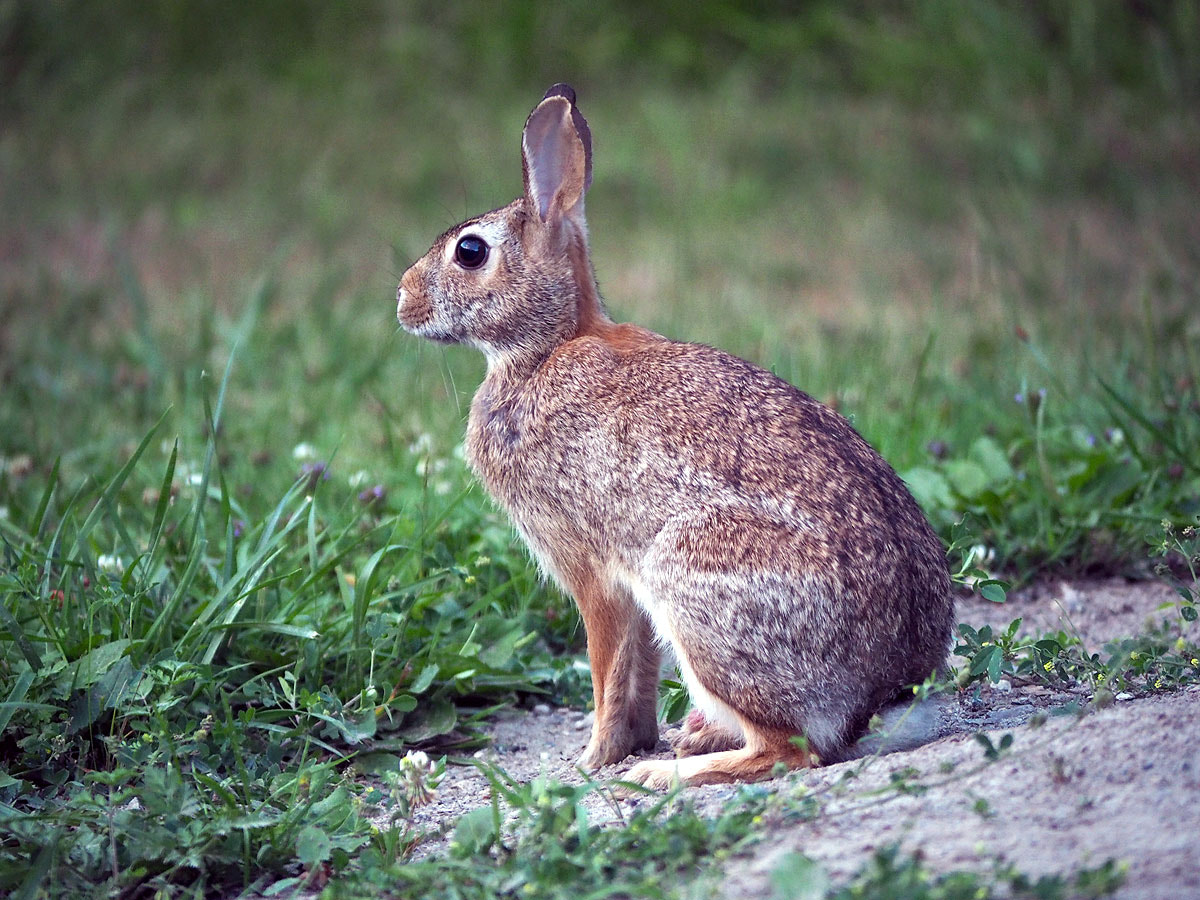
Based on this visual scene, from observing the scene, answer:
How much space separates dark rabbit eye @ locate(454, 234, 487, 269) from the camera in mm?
4047

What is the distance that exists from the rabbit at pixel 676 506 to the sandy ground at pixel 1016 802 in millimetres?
200

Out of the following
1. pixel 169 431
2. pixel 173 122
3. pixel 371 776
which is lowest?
pixel 371 776

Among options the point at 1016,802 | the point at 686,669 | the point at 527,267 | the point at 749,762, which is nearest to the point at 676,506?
the point at 686,669

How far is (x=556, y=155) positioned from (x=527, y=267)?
338 millimetres

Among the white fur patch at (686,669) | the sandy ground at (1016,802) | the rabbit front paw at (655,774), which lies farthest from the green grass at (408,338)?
the white fur patch at (686,669)

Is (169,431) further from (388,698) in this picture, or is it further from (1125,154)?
(1125,154)

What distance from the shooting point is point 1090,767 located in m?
2.78

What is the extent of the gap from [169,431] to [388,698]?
2.43 metres

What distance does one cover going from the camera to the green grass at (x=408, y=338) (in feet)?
11.3

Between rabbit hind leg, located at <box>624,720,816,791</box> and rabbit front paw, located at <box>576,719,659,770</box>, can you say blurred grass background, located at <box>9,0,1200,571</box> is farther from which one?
rabbit hind leg, located at <box>624,720,816,791</box>

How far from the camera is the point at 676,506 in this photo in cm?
342

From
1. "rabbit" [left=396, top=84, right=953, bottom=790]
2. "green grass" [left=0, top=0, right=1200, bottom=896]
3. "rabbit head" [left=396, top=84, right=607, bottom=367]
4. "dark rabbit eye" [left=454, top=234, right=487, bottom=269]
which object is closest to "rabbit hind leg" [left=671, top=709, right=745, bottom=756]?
"rabbit" [left=396, top=84, right=953, bottom=790]

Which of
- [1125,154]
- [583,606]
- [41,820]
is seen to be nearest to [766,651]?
[583,606]

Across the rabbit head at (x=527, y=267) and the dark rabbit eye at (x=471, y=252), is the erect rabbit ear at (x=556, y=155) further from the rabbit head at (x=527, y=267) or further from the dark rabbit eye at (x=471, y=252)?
the dark rabbit eye at (x=471, y=252)
